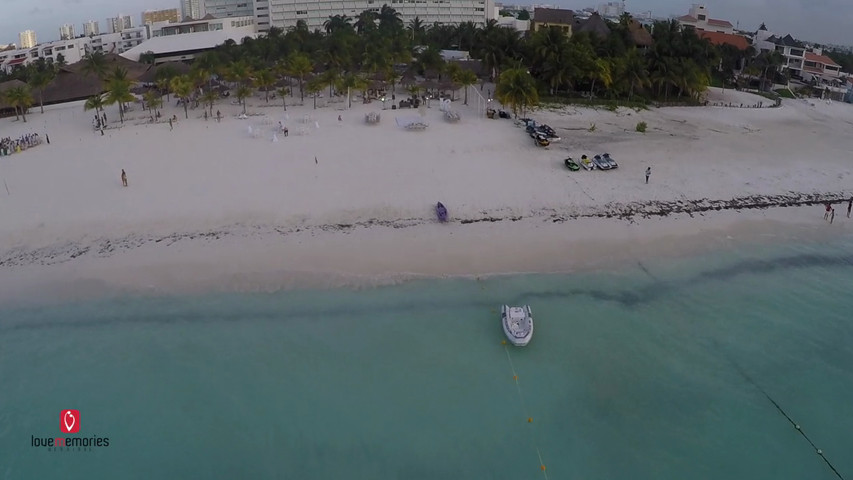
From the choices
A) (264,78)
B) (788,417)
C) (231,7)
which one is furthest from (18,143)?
(231,7)

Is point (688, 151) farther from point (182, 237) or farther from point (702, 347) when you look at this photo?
point (182, 237)

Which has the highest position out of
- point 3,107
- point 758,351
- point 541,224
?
point 3,107

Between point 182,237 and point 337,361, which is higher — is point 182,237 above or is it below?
above

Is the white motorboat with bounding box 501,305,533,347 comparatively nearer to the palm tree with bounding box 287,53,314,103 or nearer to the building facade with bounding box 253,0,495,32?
the palm tree with bounding box 287,53,314,103

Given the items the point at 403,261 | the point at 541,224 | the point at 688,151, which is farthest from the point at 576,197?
the point at 688,151

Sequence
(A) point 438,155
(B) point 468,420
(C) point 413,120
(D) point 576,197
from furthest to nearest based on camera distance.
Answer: (C) point 413,120 < (A) point 438,155 < (D) point 576,197 < (B) point 468,420

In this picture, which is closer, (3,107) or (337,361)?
(337,361)

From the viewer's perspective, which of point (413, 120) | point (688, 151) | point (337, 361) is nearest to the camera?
point (337, 361)

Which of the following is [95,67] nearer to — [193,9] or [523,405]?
[523,405]
